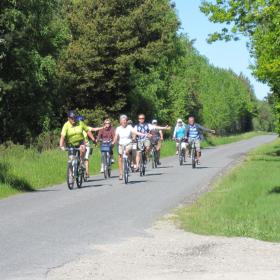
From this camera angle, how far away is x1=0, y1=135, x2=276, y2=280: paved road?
863 cm

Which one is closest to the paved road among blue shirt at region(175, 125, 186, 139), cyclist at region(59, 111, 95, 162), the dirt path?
the dirt path

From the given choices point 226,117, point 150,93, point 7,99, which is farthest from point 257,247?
point 226,117

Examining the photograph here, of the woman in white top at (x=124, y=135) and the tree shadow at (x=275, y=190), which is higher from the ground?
the woman in white top at (x=124, y=135)

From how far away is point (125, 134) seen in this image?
69.6 feet

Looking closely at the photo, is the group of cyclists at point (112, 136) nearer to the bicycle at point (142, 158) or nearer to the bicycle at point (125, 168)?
the bicycle at point (142, 158)

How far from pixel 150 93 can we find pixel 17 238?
164ft

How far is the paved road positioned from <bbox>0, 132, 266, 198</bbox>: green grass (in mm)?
857

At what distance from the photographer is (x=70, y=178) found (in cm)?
1856

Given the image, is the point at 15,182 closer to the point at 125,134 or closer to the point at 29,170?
the point at 29,170

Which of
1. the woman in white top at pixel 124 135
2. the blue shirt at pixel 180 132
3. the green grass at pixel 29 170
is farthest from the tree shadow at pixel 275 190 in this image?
the blue shirt at pixel 180 132

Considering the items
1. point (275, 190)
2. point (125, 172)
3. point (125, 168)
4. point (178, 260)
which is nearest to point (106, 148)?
point (125, 168)

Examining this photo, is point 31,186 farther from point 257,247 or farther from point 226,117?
point 226,117

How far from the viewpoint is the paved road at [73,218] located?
8633mm

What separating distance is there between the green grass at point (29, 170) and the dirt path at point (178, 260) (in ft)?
28.2
